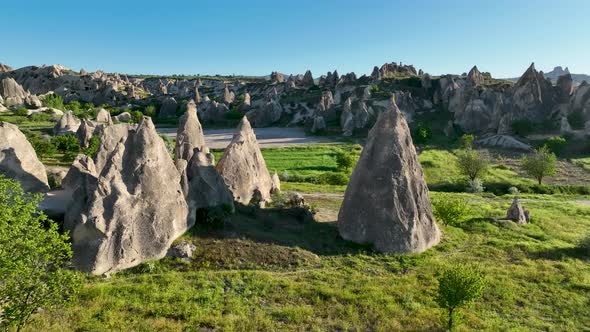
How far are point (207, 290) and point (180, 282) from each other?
1602mm

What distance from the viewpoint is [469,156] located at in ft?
177

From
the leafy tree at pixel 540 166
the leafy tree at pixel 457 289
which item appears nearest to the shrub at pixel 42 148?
the leafy tree at pixel 457 289

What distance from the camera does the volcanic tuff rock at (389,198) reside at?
80.0 feet

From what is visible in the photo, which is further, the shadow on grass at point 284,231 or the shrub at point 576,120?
the shrub at point 576,120

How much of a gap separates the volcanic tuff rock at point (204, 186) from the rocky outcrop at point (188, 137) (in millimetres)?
8762

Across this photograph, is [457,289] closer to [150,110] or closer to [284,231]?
[284,231]

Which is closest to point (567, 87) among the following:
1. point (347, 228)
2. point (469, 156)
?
point (469, 156)

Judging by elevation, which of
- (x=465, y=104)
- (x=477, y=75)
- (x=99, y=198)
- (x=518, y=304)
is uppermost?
(x=477, y=75)

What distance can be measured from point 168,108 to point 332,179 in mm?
86329

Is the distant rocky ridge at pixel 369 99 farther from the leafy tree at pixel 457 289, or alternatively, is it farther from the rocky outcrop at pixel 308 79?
the leafy tree at pixel 457 289

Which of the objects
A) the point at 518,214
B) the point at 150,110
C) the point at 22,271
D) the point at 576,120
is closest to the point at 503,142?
the point at 576,120

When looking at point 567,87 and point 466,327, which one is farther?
point 567,87

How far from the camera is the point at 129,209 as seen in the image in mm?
20938

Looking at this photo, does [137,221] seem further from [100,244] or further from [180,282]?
[180,282]
